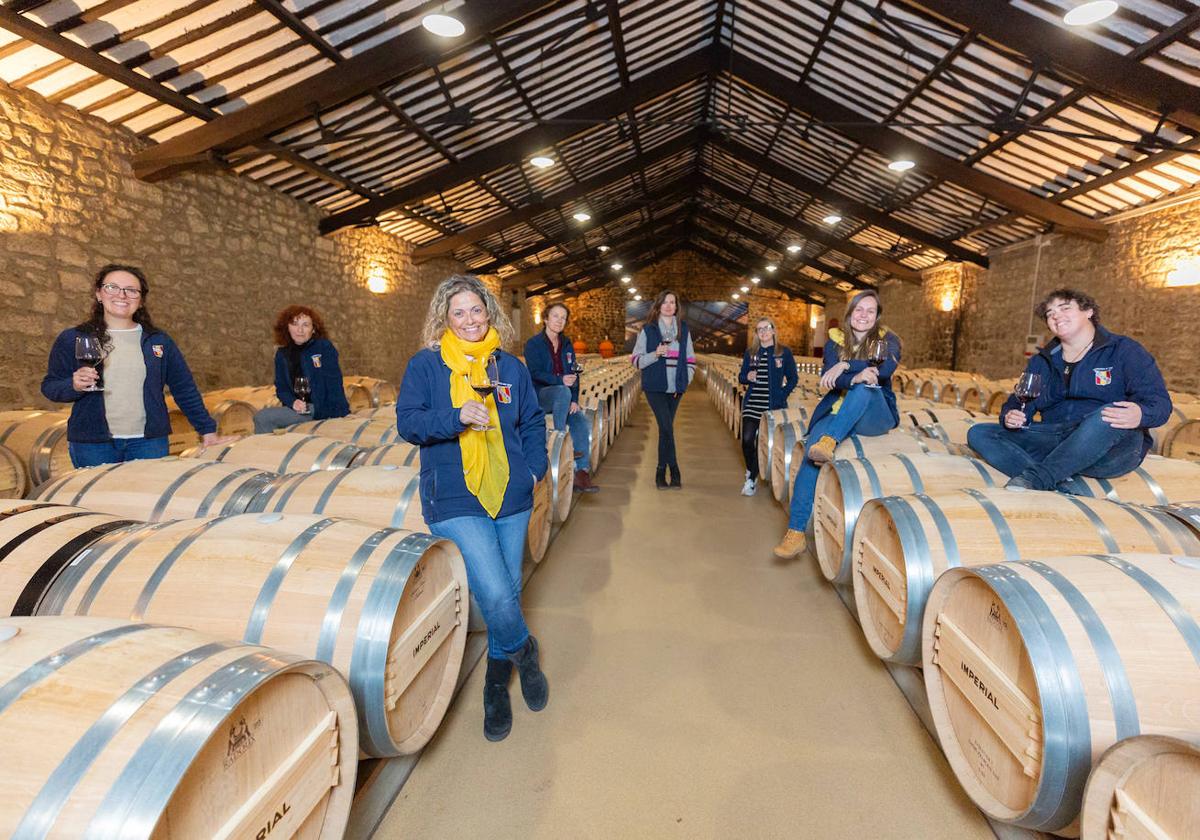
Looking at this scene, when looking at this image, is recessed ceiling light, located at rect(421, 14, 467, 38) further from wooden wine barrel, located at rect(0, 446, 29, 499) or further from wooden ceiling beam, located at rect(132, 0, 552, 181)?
wooden wine barrel, located at rect(0, 446, 29, 499)

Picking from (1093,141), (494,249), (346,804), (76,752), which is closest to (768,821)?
(346,804)

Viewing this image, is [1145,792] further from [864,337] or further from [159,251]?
[159,251]

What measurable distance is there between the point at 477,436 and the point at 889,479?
1.78 meters

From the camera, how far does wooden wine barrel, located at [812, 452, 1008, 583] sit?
2.34 meters

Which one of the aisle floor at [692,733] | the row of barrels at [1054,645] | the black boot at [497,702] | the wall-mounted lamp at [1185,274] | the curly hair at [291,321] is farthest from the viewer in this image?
the wall-mounted lamp at [1185,274]

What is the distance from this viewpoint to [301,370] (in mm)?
3754

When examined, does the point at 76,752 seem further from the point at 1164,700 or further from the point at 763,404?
the point at 763,404

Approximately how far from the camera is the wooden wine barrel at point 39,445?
10.5ft

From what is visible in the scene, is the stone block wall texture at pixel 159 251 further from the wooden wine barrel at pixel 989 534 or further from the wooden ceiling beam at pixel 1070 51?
the wooden ceiling beam at pixel 1070 51

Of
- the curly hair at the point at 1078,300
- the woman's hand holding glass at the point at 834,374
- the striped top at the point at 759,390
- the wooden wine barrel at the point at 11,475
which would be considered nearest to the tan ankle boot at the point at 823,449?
the woman's hand holding glass at the point at 834,374

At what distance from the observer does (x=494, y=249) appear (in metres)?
15.3

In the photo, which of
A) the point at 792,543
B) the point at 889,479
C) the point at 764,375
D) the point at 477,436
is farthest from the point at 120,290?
the point at 764,375

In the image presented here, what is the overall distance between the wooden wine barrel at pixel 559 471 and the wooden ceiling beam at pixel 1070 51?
5476mm

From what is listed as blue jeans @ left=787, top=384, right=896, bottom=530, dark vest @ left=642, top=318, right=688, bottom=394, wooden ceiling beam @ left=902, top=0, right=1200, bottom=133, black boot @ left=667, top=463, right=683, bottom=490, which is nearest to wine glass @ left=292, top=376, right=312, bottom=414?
dark vest @ left=642, top=318, right=688, bottom=394
